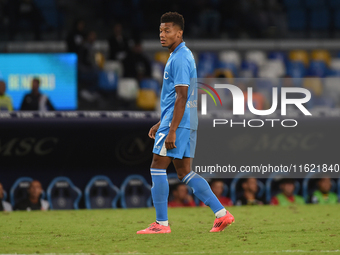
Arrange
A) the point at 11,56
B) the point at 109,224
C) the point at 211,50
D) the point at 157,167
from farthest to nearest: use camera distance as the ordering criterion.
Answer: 1. the point at 211,50
2. the point at 11,56
3. the point at 109,224
4. the point at 157,167

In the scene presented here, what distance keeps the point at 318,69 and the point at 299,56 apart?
2.67 feet

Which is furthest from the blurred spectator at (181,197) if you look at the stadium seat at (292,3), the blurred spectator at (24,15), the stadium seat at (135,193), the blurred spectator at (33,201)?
the stadium seat at (292,3)

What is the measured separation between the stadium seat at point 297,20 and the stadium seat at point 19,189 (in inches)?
393

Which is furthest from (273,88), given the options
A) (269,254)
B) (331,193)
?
(269,254)

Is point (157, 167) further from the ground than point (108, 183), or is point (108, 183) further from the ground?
point (157, 167)

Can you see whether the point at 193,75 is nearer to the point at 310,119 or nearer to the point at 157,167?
the point at 157,167

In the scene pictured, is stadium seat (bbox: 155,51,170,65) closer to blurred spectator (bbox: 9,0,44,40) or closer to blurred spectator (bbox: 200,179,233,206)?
blurred spectator (bbox: 9,0,44,40)

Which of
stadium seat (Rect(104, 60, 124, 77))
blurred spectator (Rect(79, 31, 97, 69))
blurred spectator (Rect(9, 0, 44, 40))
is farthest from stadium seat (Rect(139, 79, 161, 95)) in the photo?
blurred spectator (Rect(9, 0, 44, 40))

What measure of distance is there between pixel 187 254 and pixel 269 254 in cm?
59

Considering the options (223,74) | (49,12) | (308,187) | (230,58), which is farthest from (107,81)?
(308,187)

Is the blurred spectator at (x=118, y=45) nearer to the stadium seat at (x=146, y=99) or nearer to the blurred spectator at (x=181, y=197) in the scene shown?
the stadium seat at (x=146, y=99)

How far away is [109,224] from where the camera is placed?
6086mm

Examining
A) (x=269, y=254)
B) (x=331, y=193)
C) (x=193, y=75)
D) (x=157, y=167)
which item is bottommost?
(x=331, y=193)

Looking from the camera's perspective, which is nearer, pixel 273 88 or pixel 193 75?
pixel 193 75
